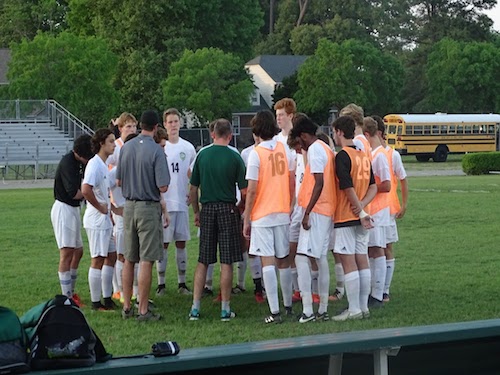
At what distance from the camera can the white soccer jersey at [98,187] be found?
1094 centimetres

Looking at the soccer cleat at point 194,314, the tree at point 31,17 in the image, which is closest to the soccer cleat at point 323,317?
the soccer cleat at point 194,314

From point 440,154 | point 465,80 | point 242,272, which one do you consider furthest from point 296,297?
point 465,80

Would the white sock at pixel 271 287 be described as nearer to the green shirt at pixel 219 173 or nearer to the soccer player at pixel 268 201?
the soccer player at pixel 268 201

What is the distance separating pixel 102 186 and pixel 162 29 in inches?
2463

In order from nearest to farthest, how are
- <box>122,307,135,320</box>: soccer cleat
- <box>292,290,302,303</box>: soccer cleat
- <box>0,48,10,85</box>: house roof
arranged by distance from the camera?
<box>122,307,135,320</box>: soccer cleat → <box>292,290,302,303</box>: soccer cleat → <box>0,48,10,85</box>: house roof

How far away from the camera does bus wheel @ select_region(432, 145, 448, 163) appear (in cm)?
6159

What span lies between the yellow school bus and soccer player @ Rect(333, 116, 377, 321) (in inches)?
2007

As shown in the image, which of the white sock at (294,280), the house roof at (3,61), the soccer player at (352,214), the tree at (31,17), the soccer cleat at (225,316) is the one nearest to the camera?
the soccer player at (352,214)

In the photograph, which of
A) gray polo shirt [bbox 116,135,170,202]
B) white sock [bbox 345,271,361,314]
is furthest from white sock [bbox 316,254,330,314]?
gray polo shirt [bbox 116,135,170,202]

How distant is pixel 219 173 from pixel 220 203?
314 millimetres

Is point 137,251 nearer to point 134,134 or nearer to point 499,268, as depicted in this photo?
point 134,134

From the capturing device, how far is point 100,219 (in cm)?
1129

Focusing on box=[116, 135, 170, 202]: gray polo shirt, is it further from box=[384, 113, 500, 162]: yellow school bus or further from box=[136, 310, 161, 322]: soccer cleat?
box=[384, 113, 500, 162]: yellow school bus

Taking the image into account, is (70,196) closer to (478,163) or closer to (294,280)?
(294,280)
